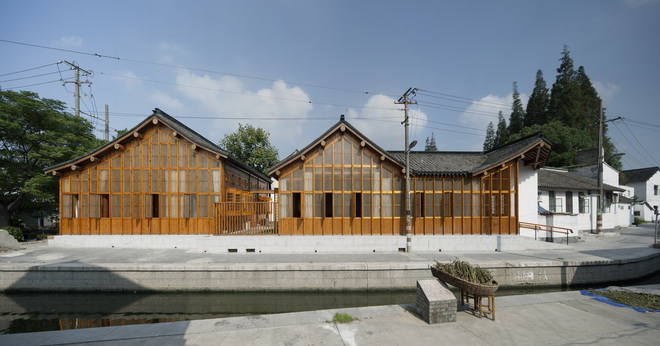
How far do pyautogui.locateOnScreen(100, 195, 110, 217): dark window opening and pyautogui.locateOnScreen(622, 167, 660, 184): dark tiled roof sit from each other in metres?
57.1

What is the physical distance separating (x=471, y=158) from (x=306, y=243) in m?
12.9

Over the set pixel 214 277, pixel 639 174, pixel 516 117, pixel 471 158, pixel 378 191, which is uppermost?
pixel 516 117

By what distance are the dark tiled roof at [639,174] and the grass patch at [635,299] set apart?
4134cm

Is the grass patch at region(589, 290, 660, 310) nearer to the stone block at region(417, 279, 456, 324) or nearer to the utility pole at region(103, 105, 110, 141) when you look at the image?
the stone block at region(417, 279, 456, 324)

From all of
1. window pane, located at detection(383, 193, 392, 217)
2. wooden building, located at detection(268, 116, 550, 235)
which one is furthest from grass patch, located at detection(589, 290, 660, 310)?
window pane, located at detection(383, 193, 392, 217)

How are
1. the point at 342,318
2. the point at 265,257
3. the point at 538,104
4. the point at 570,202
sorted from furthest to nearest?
the point at 538,104 < the point at 570,202 < the point at 265,257 < the point at 342,318

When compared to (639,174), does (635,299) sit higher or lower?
lower

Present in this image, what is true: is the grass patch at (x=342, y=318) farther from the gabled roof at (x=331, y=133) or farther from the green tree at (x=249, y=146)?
the green tree at (x=249, y=146)

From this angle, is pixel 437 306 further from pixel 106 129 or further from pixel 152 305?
pixel 106 129

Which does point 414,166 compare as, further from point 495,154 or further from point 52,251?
point 52,251

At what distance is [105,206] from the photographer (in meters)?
16.2

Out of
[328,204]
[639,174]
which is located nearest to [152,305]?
[328,204]

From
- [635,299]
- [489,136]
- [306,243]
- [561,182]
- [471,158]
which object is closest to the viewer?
[635,299]

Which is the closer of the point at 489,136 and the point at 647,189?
the point at 647,189
